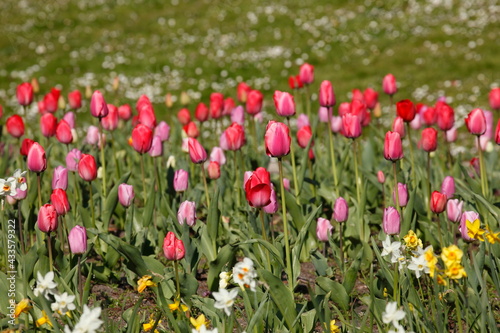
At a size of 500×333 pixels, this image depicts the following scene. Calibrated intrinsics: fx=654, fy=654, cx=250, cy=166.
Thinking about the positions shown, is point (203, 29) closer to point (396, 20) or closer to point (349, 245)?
point (396, 20)

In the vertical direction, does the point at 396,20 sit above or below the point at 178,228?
below

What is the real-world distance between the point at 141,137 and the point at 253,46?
41.1 feet

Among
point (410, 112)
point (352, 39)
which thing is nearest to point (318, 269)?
point (410, 112)

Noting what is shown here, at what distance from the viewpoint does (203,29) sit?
1842 cm

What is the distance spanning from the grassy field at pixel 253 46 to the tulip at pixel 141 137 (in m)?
8.66

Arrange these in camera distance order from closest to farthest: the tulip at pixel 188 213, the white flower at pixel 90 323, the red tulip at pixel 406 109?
the white flower at pixel 90 323, the tulip at pixel 188 213, the red tulip at pixel 406 109

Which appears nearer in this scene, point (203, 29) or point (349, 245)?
point (349, 245)

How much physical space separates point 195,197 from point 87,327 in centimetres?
252

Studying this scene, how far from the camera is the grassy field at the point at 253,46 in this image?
13719 mm

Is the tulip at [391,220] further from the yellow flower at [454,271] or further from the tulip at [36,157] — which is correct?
the tulip at [36,157]

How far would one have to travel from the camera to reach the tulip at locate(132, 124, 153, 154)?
418 centimetres

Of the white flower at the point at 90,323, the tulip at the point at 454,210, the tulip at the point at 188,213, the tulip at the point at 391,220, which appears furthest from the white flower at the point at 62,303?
the tulip at the point at 454,210

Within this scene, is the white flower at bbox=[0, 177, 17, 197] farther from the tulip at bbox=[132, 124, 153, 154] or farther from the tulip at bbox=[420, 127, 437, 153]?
the tulip at bbox=[420, 127, 437, 153]

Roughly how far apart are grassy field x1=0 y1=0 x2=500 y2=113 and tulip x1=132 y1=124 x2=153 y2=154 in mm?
8657
